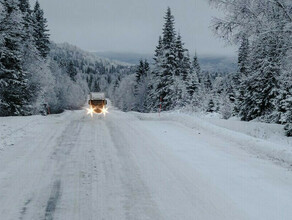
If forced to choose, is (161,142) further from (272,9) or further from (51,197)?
(272,9)

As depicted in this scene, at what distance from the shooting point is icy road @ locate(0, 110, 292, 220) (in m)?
5.00

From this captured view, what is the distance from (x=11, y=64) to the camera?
2498cm

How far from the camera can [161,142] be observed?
11188 millimetres

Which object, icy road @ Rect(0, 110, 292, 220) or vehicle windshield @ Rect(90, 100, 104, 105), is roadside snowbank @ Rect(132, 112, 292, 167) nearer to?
icy road @ Rect(0, 110, 292, 220)

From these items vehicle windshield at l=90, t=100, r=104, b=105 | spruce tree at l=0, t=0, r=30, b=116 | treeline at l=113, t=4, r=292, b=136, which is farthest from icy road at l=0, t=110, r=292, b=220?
vehicle windshield at l=90, t=100, r=104, b=105

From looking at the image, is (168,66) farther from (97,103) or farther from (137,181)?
(137,181)

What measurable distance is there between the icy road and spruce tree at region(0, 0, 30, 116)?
1509 cm

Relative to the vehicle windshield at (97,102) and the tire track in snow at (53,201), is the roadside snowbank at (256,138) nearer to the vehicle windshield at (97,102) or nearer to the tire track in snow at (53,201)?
the tire track in snow at (53,201)

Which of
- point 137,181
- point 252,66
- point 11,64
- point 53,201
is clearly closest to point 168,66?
point 252,66

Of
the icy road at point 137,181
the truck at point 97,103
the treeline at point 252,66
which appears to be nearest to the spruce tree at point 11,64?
the truck at point 97,103

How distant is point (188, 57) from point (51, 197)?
5003 centimetres

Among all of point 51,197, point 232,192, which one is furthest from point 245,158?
point 51,197

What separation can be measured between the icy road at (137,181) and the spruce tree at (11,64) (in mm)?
15093

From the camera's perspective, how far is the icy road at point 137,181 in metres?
5.00
